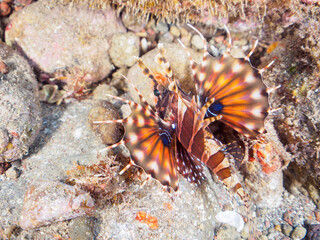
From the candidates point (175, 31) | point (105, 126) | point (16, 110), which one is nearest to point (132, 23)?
point (175, 31)

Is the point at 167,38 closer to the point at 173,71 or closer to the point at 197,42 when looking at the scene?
the point at 197,42

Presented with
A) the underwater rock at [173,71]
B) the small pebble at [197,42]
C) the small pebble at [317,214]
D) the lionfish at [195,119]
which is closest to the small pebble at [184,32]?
the small pebble at [197,42]

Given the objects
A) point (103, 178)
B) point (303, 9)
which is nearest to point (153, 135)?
point (103, 178)

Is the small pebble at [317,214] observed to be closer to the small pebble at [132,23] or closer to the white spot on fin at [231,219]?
the white spot on fin at [231,219]

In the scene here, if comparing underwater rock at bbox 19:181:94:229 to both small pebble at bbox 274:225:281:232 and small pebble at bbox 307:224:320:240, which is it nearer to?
small pebble at bbox 274:225:281:232

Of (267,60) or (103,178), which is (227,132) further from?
(103,178)
